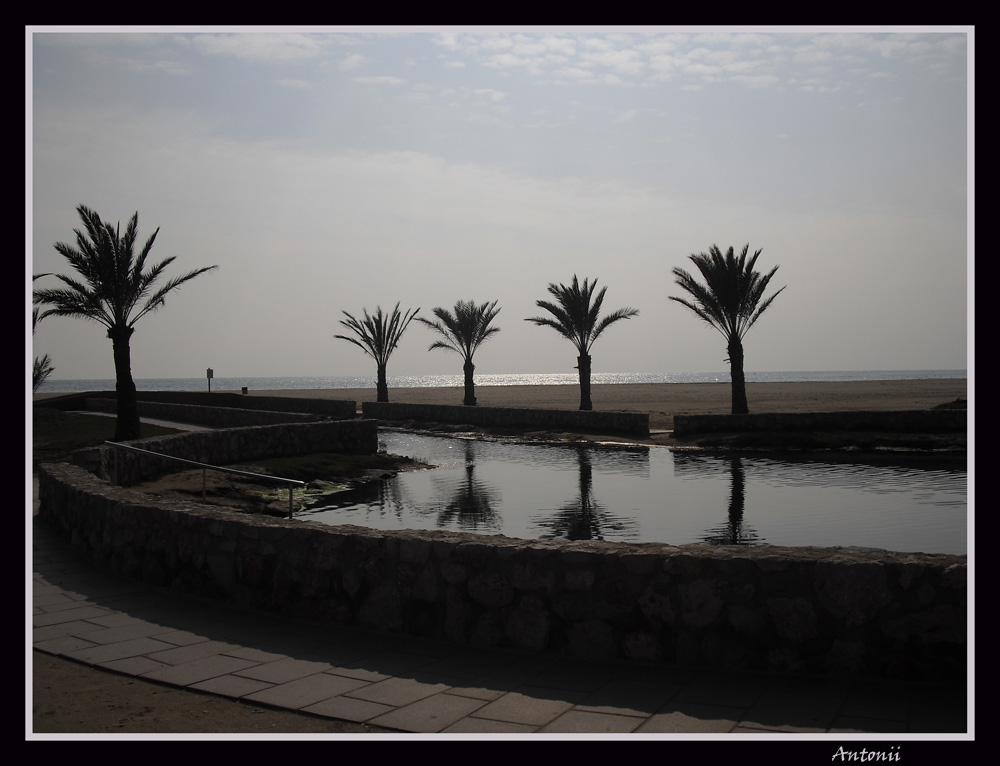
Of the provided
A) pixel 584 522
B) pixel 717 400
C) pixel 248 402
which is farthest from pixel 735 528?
pixel 717 400

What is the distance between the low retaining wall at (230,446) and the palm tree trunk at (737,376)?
44.4ft

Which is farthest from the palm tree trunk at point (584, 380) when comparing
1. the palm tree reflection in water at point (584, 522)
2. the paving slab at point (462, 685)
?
the paving slab at point (462, 685)

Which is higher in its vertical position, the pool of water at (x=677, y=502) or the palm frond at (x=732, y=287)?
the palm frond at (x=732, y=287)

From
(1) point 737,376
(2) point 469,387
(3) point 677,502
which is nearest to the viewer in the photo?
(3) point 677,502

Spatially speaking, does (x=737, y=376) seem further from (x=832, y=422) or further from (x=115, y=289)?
(x=115, y=289)

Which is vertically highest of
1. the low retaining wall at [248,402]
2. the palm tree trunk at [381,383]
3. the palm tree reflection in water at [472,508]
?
the palm tree trunk at [381,383]

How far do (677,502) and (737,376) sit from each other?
54.4 feet

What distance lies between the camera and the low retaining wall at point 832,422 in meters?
24.2

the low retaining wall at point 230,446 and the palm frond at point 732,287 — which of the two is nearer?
the low retaining wall at point 230,446

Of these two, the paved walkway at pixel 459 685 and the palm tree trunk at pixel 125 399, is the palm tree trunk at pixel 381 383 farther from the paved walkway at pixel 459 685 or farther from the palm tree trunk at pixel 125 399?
the paved walkway at pixel 459 685

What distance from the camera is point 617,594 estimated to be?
Answer: 5086 mm

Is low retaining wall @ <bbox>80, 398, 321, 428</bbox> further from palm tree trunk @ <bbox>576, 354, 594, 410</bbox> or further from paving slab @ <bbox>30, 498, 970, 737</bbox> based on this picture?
paving slab @ <bbox>30, 498, 970, 737</bbox>

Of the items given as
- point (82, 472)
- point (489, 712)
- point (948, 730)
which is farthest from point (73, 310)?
point (948, 730)

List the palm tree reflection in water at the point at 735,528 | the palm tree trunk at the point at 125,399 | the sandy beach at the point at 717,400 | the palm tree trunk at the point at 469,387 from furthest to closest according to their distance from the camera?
the palm tree trunk at the point at 469,387
the sandy beach at the point at 717,400
the palm tree trunk at the point at 125,399
the palm tree reflection in water at the point at 735,528
